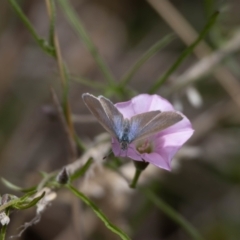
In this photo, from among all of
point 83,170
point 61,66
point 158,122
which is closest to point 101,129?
point 61,66

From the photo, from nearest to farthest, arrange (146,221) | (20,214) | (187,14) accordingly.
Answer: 1. (20,214)
2. (146,221)
3. (187,14)

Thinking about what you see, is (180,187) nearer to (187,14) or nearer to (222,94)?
(222,94)

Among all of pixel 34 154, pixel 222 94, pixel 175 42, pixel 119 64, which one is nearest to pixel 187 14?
pixel 175 42

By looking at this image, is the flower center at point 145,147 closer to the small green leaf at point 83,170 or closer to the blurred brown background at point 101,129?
the small green leaf at point 83,170

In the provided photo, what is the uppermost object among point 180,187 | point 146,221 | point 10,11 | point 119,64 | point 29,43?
point 10,11

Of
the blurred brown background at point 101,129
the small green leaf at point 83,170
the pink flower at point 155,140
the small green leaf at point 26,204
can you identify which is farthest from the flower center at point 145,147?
the blurred brown background at point 101,129

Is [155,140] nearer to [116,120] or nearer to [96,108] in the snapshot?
[116,120]

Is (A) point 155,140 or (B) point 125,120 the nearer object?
(B) point 125,120
